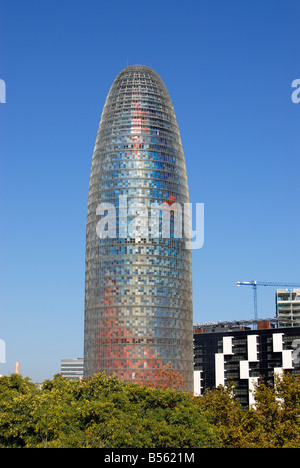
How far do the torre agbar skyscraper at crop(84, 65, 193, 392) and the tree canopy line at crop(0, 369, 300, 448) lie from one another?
101m

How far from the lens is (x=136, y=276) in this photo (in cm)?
19050

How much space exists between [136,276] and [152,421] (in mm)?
113725

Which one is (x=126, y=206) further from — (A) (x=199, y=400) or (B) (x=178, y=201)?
(A) (x=199, y=400)

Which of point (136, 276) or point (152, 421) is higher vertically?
point (136, 276)

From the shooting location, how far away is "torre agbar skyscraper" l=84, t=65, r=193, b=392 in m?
189

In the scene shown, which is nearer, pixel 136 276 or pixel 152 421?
pixel 152 421

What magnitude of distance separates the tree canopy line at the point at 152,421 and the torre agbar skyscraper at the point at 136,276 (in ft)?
332

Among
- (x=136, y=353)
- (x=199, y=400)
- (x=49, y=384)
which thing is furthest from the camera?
(x=136, y=353)

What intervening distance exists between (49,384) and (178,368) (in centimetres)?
8633

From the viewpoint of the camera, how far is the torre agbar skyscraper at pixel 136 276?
189 m

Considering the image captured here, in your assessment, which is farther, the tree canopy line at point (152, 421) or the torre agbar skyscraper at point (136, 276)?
the torre agbar skyscraper at point (136, 276)

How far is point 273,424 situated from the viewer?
72312 millimetres

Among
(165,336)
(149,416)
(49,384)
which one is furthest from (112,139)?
(149,416)

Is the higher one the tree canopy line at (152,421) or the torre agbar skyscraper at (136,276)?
the torre agbar skyscraper at (136,276)
